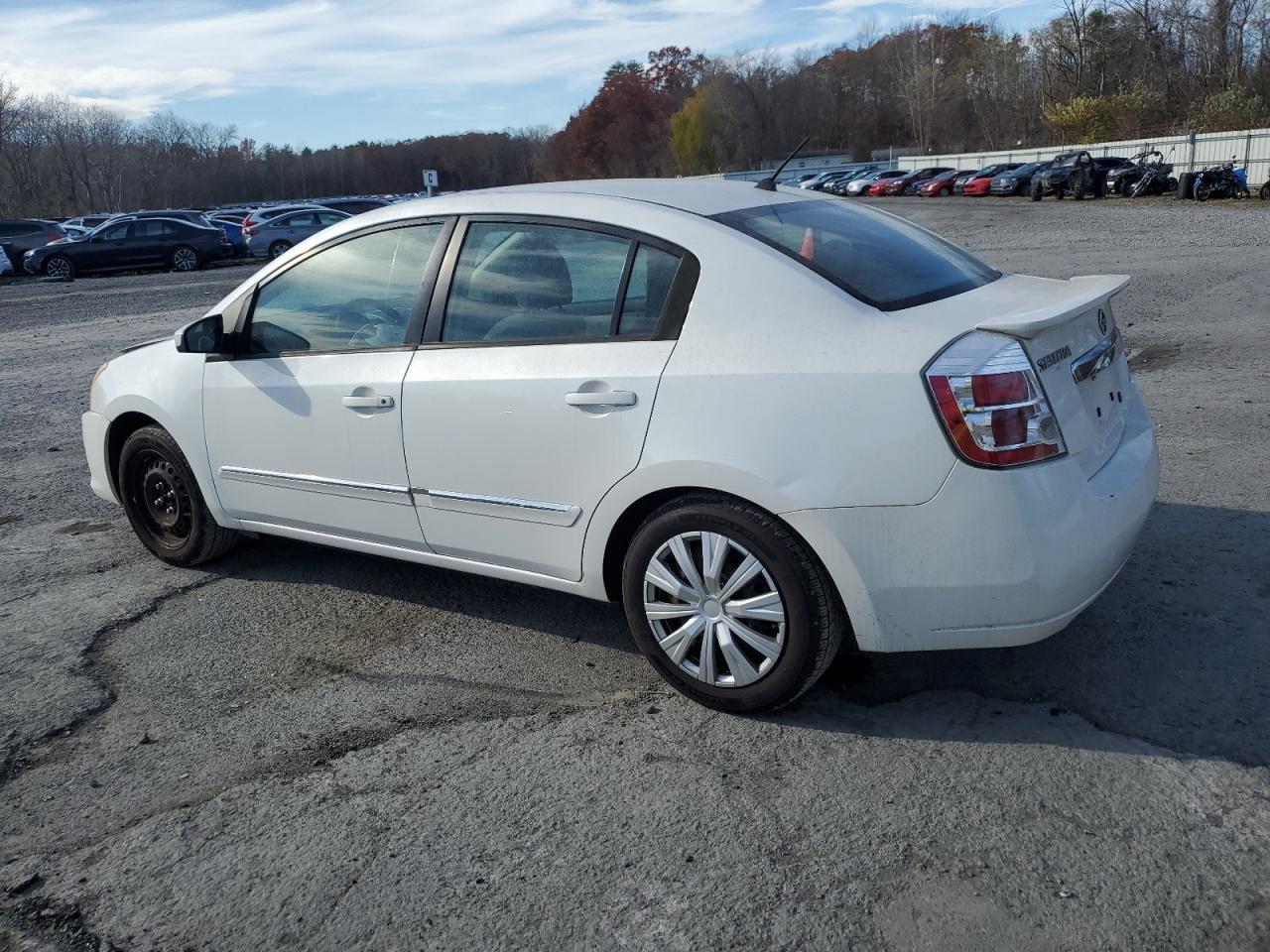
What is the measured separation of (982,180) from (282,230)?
30.1m

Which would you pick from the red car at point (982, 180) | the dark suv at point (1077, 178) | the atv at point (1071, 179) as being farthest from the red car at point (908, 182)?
the dark suv at point (1077, 178)

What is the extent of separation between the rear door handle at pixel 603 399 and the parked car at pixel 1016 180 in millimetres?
43174

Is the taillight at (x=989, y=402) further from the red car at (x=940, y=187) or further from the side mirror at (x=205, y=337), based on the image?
the red car at (x=940, y=187)

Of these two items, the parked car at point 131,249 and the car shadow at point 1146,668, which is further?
the parked car at point 131,249

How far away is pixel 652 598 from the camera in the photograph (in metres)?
3.62

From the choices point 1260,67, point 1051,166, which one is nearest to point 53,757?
point 1051,166

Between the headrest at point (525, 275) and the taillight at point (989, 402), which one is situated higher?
the headrest at point (525, 275)

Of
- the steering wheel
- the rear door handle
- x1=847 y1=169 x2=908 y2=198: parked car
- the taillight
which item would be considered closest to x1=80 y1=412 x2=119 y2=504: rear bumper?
the steering wheel

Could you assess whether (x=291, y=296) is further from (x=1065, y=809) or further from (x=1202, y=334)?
(x=1202, y=334)

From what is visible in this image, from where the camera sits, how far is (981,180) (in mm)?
48062

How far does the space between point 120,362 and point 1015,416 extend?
416cm

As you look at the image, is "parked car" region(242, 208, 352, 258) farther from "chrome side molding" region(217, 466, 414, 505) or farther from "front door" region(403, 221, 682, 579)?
"front door" region(403, 221, 682, 579)

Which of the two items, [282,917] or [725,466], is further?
[725,466]

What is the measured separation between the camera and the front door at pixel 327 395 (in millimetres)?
4191
